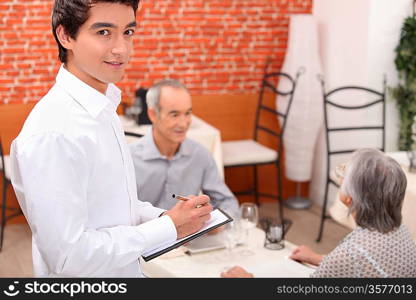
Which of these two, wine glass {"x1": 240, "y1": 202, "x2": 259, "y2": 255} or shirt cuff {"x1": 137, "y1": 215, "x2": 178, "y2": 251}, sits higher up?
shirt cuff {"x1": 137, "y1": 215, "x2": 178, "y2": 251}

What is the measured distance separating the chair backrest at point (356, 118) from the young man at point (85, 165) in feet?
11.0

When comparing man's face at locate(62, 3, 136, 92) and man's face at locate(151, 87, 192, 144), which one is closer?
man's face at locate(62, 3, 136, 92)

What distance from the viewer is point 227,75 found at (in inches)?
206

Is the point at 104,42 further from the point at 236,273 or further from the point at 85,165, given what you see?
the point at 236,273

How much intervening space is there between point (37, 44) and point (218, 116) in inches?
58.1

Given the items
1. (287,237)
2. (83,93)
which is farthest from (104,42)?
(287,237)

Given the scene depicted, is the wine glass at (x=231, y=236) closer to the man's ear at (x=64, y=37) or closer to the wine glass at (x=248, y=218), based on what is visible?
the wine glass at (x=248, y=218)

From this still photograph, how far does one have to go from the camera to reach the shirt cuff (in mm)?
1441

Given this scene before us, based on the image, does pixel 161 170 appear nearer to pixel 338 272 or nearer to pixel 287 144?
pixel 338 272

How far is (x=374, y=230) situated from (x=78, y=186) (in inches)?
46.8

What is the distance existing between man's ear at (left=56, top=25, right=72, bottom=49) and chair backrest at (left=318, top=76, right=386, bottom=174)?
3447 millimetres

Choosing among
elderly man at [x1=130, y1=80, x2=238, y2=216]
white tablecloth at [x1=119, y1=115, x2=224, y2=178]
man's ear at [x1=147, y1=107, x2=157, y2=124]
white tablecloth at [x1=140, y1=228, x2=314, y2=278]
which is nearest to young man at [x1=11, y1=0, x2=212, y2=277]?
white tablecloth at [x1=140, y1=228, x2=314, y2=278]

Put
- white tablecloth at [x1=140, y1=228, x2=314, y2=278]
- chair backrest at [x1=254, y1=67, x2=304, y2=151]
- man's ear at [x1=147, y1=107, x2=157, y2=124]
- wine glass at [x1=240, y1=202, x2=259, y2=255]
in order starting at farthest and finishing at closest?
chair backrest at [x1=254, y1=67, x2=304, y2=151], man's ear at [x1=147, y1=107, x2=157, y2=124], wine glass at [x1=240, y1=202, x2=259, y2=255], white tablecloth at [x1=140, y1=228, x2=314, y2=278]

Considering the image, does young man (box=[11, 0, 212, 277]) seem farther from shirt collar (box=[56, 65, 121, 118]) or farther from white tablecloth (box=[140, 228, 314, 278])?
white tablecloth (box=[140, 228, 314, 278])
